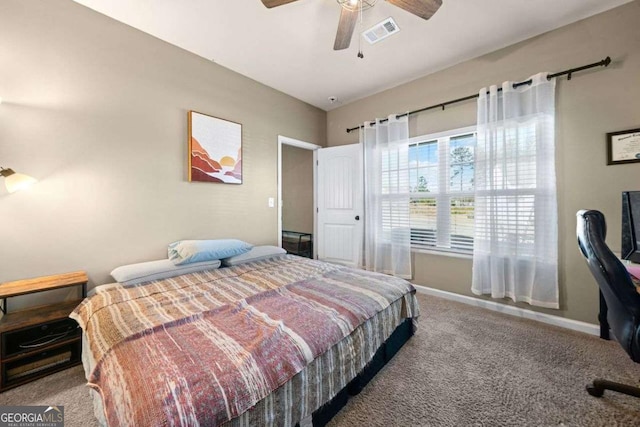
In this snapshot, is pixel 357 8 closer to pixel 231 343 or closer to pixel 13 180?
pixel 231 343

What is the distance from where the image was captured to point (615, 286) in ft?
3.88

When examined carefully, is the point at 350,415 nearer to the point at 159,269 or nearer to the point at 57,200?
the point at 159,269

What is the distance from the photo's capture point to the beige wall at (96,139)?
5.84 ft

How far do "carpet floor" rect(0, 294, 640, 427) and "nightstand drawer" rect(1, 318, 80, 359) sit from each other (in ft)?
0.75

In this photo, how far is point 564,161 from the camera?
2252 mm

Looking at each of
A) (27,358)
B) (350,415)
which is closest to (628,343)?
(350,415)

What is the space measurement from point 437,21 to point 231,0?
70.2 inches

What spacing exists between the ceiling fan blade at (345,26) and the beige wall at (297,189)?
113 inches

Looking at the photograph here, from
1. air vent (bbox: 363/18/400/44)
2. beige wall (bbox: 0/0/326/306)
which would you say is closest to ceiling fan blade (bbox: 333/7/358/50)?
air vent (bbox: 363/18/400/44)

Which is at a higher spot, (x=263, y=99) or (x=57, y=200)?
(x=263, y=99)

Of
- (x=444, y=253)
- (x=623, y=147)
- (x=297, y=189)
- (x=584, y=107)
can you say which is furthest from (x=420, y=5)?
(x=297, y=189)

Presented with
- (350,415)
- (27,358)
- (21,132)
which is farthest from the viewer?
(21,132)

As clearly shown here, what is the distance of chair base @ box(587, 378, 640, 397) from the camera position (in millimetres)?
1332

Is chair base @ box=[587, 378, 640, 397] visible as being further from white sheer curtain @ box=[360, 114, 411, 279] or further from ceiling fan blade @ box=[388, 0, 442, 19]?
ceiling fan blade @ box=[388, 0, 442, 19]
